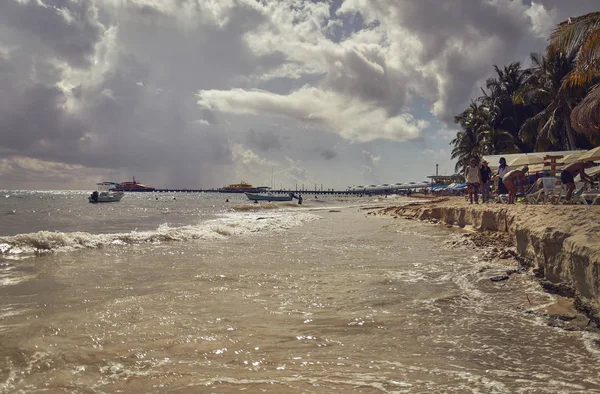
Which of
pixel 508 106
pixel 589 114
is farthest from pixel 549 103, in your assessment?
pixel 589 114

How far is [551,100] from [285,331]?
3442 centimetres

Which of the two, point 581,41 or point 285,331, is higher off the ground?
point 581,41

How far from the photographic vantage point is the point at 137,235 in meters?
12.9

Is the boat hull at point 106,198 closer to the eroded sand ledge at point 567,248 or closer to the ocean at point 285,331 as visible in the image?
the ocean at point 285,331

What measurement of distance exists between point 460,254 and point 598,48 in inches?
298

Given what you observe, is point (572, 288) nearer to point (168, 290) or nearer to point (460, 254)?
point (460, 254)

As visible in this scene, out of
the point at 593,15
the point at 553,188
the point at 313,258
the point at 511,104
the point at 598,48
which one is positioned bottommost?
the point at 313,258

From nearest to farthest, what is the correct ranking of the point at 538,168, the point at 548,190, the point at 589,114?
the point at 589,114
the point at 548,190
the point at 538,168

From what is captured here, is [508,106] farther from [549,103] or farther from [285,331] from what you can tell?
[285,331]

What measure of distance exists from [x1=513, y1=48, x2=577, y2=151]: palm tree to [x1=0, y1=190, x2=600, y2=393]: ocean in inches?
1082

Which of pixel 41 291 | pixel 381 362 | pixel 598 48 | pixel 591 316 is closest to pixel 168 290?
pixel 41 291

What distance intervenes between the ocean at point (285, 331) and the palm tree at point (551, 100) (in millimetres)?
27478

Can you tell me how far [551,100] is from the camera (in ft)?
98.5

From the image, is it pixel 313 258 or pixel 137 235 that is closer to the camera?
pixel 313 258
